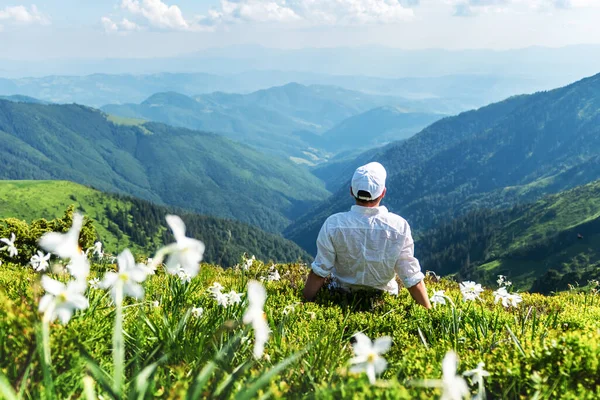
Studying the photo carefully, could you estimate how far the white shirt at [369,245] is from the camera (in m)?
6.96

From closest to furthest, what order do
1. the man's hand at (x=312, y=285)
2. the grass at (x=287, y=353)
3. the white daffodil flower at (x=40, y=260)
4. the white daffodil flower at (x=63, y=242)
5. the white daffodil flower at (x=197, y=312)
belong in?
1. the white daffodil flower at (x=63, y=242)
2. the grass at (x=287, y=353)
3. the white daffodil flower at (x=197, y=312)
4. the white daffodil flower at (x=40, y=260)
5. the man's hand at (x=312, y=285)

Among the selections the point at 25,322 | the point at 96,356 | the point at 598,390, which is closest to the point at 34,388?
the point at 25,322

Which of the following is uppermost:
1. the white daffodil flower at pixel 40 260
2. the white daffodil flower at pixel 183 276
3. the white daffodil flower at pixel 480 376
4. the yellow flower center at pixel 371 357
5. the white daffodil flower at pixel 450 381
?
the white daffodil flower at pixel 450 381

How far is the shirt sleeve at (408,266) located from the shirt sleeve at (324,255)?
3.34 ft

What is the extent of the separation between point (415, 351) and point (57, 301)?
10.0 ft

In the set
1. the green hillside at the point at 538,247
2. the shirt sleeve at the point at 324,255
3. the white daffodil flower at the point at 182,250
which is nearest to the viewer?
the white daffodil flower at the point at 182,250

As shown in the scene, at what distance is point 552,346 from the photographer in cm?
384

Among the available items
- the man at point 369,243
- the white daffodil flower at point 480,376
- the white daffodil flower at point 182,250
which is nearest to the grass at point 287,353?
the white daffodil flower at point 480,376

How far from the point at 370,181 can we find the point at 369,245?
3.29ft

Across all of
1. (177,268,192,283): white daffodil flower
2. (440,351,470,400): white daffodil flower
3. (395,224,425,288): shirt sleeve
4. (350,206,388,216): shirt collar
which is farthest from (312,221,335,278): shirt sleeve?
(440,351,470,400): white daffodil flower

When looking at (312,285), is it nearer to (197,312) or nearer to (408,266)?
(408,266)

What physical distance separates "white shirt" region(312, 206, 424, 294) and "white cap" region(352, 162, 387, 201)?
25 cm

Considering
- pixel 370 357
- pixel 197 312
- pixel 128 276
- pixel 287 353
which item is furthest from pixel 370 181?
pixel 128 276

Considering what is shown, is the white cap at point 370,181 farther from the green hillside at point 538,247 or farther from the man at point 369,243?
the green hillside at point 538,247
